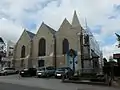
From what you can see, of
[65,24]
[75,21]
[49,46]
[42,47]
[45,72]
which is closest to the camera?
[45,72]

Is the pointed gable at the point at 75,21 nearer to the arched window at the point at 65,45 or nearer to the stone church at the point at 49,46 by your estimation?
the stone church at the point at 49,46

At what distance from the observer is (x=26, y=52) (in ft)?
188

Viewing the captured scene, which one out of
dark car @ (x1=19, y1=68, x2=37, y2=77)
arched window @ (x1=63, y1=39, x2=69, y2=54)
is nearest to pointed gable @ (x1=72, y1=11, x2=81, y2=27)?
arched window @ (x1=63, y1=39, x2=69, y2=54)

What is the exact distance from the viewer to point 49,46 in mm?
53906

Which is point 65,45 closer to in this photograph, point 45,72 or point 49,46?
point 49,46

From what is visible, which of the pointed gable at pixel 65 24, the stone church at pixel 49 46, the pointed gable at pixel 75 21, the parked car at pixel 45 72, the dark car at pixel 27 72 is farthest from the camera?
the pointed gable at pixel 75 21

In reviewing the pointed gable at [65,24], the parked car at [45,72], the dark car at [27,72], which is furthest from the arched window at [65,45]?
the parked car at [45,72]

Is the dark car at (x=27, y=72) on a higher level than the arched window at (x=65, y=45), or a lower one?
Result: lower

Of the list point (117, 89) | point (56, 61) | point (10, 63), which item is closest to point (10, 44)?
point (10, 63)

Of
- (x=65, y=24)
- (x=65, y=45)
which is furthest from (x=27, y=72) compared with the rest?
(x=65, y=24)

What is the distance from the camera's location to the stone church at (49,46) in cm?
5116

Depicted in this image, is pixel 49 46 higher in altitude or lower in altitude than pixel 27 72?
higher

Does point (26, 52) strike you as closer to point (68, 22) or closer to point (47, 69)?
point (68, 22)

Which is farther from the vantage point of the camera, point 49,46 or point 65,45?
point 49,46
